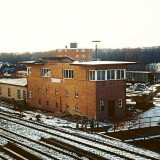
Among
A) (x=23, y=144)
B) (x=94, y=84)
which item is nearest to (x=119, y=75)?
(x=94, y=84)

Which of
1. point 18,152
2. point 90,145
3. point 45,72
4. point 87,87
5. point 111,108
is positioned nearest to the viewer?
point 18,152

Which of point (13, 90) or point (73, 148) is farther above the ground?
point (13, 90)

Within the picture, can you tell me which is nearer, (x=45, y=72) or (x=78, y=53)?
(x=45, y=72)

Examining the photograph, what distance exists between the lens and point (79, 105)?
1427 inches

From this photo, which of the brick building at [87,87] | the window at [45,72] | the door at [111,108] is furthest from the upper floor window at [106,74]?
the window at [45,72]

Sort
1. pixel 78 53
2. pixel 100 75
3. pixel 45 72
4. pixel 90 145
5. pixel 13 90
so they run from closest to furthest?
pixel 90 145, pixel 100 75, pixel 45 72, pixel 13 90, pixel 78 53

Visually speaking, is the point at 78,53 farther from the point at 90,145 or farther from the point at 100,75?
the point at 90,145

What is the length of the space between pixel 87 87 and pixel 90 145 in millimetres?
13651

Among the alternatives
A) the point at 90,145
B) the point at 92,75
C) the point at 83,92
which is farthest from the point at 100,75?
the point at 90,145

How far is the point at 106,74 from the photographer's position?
113 ft

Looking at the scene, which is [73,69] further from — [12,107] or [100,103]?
[12,107]

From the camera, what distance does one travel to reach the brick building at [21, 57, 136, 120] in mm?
34250

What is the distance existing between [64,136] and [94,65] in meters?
10.6

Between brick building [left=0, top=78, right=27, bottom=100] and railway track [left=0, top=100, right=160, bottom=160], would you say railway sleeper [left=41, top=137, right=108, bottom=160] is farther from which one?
brick building [left=0, top=78, right=27, bottom=100]
